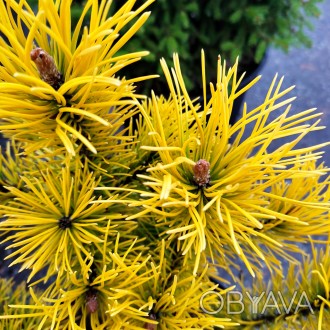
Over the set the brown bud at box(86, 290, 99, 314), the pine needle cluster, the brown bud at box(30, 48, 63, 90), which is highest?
the brown bud at box(30, 48, 63, 90)

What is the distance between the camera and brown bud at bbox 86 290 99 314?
386mm

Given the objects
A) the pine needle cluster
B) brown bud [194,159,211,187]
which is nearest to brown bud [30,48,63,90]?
the pine needle cluster

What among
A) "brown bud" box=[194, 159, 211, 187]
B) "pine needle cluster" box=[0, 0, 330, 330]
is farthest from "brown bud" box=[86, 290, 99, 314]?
"brown bud" box=[194, 159, 211, 187]

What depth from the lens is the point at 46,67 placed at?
1.02 ft

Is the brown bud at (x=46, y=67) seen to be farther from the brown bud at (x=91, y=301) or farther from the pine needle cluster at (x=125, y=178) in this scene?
the brown bud at (x=91, y=301)

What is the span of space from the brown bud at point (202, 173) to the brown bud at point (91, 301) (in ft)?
0.49

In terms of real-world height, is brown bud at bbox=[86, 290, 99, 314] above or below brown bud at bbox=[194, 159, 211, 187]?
below

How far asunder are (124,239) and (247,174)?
173 millimetres

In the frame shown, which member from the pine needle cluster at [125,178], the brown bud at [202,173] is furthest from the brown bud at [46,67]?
the brown bud at [202,173]

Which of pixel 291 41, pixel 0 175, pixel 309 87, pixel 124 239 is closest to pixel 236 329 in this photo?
pixel 124 239

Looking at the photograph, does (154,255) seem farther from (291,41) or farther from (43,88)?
(291,41)

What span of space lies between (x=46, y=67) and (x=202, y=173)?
0.14m

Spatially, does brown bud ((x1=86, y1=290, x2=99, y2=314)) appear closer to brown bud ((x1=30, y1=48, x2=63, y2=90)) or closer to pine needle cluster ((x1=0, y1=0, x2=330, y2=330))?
pine needle cluster ((x1=0, y1=0, x2=330, y2=330))

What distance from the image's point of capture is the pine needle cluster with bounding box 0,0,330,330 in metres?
0.30
